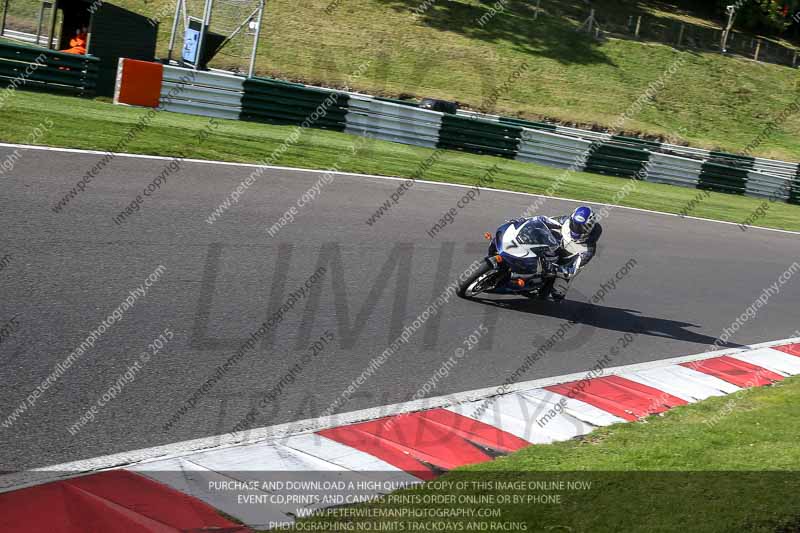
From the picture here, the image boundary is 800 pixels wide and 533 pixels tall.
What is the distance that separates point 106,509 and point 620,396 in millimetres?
5335

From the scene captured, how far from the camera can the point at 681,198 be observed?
26594 millimetres

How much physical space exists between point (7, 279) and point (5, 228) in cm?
166

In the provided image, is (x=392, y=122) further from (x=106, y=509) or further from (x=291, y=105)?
(x=106, y=509)

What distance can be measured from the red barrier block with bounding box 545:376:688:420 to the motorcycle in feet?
6.52

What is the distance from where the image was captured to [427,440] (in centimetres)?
677

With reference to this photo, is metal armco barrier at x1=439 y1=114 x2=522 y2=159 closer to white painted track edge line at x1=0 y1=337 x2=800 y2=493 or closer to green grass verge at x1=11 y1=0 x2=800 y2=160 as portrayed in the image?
white painted track edge line at x1=0 y1=337 x2=800 y2=493

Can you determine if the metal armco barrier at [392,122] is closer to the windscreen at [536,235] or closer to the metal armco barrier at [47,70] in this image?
the metal armco barrier at [47,70]

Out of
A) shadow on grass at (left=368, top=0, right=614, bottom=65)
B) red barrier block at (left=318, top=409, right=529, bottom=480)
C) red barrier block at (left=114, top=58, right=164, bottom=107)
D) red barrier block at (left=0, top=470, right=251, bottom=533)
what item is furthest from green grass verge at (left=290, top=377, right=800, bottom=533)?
shadow on grass at (left=368, top=0, right=614, bottom=65)

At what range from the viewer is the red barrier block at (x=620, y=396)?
8.39 metres

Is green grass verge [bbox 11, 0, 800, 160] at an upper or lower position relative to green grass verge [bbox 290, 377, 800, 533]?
upper

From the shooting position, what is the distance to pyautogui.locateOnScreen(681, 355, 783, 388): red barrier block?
10.2 metres

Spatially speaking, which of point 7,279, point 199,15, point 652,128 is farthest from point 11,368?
point 652,128

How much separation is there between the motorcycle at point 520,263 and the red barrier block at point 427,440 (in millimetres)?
3738

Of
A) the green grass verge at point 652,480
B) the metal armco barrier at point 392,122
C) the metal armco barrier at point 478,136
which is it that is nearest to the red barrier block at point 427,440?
the green grass verge at point 652,480
